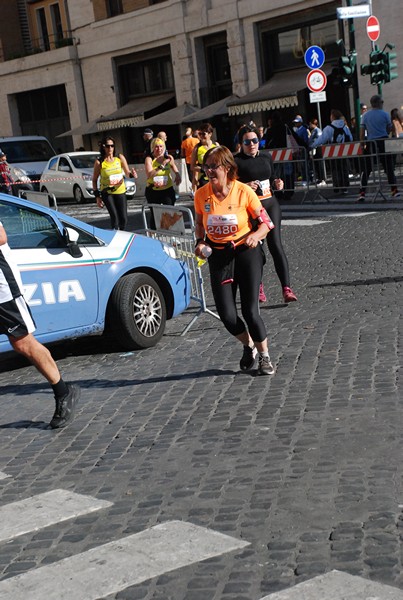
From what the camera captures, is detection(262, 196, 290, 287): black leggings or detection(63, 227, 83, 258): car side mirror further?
detection(262, 196, 290, 287): black leggings

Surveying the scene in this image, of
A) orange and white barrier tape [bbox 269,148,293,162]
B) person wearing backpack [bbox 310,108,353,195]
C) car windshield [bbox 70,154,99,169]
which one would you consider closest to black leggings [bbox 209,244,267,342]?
person wearing backpack [bbox 310,108,353,195]

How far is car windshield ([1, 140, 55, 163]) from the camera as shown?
34.2 metres

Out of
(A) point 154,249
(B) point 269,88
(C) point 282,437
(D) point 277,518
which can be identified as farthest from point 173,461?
(B) point 269,88

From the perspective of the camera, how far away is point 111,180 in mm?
16375

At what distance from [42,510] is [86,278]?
373cm

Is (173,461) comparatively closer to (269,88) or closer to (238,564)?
(238,564)

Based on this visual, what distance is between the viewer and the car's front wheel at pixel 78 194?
30672 millimetres

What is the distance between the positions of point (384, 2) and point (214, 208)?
86.3 ft

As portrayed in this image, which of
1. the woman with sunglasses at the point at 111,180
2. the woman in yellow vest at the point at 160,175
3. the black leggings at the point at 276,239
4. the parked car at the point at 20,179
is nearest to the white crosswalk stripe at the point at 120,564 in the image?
the black leggings at the point at 276,239

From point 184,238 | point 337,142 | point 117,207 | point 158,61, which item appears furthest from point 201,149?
point 158,61

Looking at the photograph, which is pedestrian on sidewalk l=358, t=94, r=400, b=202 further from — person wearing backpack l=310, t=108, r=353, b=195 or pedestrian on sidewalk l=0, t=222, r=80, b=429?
pedestrian on sidewalk l=0, t=222, r=80, b=429

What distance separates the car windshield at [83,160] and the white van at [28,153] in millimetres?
2241

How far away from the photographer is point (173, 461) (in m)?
5.98

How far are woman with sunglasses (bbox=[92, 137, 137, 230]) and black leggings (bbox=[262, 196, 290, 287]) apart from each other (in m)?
5.77
